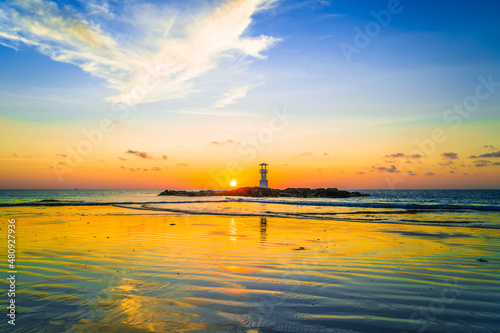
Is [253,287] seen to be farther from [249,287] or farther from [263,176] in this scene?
[263,176]

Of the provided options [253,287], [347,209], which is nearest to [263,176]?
[347,209]

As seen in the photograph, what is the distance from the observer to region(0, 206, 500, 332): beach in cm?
403

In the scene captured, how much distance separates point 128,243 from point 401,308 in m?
8.71

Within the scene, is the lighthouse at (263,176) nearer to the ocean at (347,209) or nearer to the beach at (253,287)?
the ocean at (347,209)

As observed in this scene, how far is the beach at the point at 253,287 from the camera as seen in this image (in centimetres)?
403

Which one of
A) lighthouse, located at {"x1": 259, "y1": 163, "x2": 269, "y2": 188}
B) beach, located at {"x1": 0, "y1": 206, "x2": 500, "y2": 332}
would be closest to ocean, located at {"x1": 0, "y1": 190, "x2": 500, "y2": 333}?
beach, located at {"x1": 0, "y1": 206, "x2": 500, "y2": 332}

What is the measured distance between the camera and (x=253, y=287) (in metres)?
5.52

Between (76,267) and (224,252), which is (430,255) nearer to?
(224,252)

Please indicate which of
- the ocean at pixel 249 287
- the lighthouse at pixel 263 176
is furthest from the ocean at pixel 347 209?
the lighthouse at pixel 263 176

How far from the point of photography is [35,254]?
8250 mm

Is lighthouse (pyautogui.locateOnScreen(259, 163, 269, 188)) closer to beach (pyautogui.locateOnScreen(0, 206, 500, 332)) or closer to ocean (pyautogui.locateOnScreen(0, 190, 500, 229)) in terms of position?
ocean (pyautogui.locateOnScreen(0, 190, 500, 229))

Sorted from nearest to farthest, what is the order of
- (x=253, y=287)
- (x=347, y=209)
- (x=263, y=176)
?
(x=253, y=287), (x=347, y=209), (x=263, y=176)

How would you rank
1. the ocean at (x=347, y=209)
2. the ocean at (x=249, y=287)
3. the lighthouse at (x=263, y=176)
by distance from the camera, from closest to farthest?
1. the ocean at (x=249, y=287)
2. the ocean at (x=347, y=209)
3. the lighthouse at (x=263, y=176)

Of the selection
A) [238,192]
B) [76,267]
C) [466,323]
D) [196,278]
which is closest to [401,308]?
[466,323]
